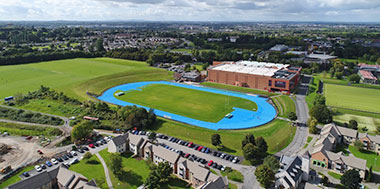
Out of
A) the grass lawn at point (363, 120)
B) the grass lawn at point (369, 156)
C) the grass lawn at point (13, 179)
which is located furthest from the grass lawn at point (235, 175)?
the grass lawn at point (363, 120)

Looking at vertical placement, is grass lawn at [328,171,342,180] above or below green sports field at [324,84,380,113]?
below

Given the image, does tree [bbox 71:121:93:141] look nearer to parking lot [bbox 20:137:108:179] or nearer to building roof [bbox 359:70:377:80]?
parking lot [bbox 20:137:108:179]

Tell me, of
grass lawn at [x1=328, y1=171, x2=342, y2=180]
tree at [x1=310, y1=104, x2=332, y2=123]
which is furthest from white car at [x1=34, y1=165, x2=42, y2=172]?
tree at [x1=310, y1=104, x2=332, y2=123]

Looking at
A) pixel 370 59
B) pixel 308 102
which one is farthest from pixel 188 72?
pixel 370 59

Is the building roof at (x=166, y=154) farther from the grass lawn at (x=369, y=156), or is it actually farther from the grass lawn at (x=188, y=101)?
the grass lawn at (x=369, y=156)

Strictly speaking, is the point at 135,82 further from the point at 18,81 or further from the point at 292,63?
the point at 292,63

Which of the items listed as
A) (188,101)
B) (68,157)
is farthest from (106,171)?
(188,101)
